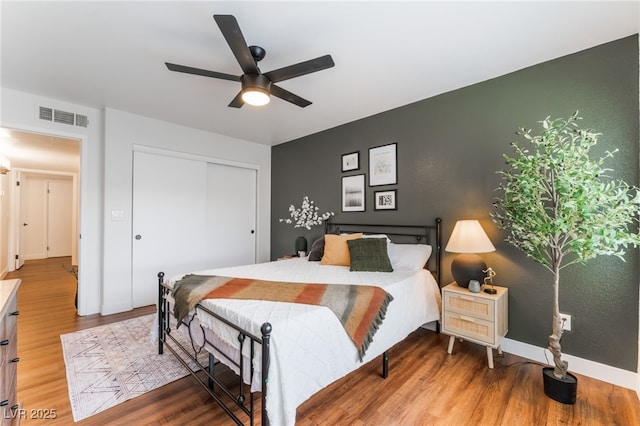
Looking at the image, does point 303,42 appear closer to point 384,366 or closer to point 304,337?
point 304,337

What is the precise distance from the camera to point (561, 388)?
1.83 metres

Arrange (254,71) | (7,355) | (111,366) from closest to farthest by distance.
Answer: (7,355) < (254,71) < (111,366)

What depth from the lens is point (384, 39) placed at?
208 cm

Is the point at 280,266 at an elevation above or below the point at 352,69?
below

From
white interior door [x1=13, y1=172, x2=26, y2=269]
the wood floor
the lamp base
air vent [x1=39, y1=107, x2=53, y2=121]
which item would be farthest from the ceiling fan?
white interior door [x1=13, y1=172, x2=26, y2=269]

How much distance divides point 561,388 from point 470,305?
0.71 meters

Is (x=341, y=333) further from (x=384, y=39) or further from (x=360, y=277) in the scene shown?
(x=384, y=39)

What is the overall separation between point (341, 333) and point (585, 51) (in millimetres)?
2879

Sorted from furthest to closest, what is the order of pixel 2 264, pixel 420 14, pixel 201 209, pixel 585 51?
pixel 2 264
pixel 201 209
pixel 585 51
pixel 420 14

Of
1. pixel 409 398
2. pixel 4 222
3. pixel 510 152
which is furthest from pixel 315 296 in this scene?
pixel 4 222

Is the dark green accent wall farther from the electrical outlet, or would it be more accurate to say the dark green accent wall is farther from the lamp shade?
the lamp shade

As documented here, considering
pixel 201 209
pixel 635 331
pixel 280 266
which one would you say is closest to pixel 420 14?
pixel 280 266

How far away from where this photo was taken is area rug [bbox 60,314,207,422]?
1850mm

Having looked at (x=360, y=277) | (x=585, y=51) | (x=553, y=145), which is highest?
(x=585, y=51)
